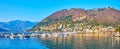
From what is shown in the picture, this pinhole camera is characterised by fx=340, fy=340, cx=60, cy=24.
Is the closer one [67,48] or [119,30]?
[67,48]

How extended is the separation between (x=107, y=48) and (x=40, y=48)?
19259 millimetres

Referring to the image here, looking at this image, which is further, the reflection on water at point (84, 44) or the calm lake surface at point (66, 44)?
the calm lake surface at point (66, 44)

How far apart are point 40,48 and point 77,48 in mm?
11848

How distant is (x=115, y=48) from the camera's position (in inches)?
3364

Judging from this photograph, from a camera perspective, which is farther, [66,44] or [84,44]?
[66,44]

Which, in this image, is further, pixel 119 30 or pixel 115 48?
pixel 119 30

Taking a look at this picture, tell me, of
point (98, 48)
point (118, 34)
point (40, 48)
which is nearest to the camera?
Result: point (98, 48)

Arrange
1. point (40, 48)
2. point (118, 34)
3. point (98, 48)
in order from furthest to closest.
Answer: point (118, 34) → point (40, 48) → point (98, 48)

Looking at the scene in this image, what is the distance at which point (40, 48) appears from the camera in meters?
94.0

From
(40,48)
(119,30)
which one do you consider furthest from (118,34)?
(40,48)

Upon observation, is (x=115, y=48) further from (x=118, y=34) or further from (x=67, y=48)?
(x=118, y=34)

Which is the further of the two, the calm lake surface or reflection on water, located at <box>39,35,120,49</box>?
the calm lake surface

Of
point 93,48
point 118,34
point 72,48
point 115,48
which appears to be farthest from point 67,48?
point 118,34

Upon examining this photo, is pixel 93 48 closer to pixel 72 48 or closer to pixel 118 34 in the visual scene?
pixel 72 48
